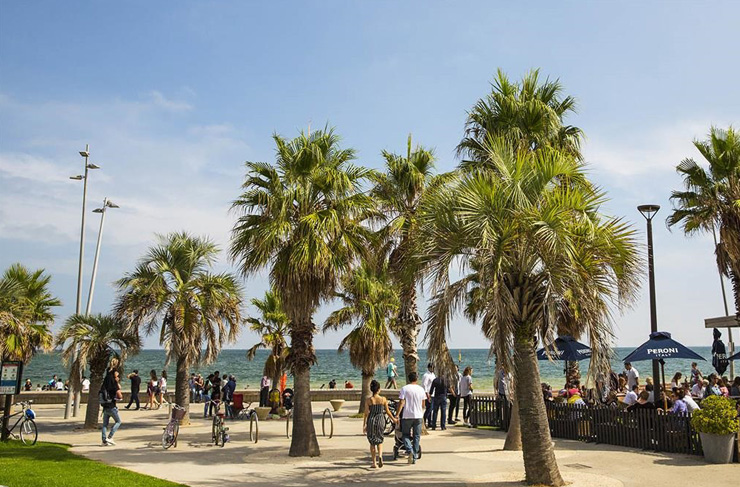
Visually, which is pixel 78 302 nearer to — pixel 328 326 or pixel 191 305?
pixel 191 305

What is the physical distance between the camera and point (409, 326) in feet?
58.6

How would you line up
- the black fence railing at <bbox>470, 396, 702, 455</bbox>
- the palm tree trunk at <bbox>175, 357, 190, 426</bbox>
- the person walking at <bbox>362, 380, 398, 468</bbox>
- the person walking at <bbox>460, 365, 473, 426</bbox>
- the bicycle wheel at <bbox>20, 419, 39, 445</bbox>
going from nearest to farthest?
the person walking at <bbox>362, 380, 398, 468</bbox>, the black fence railing at <bbox>470, 396, 702, 455</bbox>, the bicycle wheel at <bbox>20, 419, 39, 445</bbox>, the palm tree trunk at <bbox>175, 357, 190, 426</bbox>, the person walking at <bbox>460, 365, 473, 426</bbox>

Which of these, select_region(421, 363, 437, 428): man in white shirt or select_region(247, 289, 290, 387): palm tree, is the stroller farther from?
select_region(247, 289, 290, 387): palm tree

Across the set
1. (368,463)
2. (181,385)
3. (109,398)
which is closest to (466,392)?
(368,463)

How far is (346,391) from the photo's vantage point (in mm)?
A: 33062

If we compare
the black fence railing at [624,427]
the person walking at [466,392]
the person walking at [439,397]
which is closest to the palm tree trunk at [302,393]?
the person walking at [439,397]

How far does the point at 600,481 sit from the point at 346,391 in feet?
75.5

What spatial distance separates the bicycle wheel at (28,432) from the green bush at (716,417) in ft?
50.6

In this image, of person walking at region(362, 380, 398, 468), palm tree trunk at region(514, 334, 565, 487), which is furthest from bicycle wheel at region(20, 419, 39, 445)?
palm tree trunk at region(514, 334, 565, 487)

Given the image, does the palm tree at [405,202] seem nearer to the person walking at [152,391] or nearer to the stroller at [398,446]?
the stroller at [398,446]

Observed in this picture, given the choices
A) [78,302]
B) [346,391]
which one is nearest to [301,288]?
[78,302]

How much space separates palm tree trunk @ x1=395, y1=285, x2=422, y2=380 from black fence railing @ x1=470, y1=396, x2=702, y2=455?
13.0 feet

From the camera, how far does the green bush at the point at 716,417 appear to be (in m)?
12.4

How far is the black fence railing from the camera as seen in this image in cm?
A: 1398
